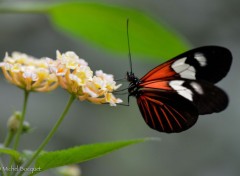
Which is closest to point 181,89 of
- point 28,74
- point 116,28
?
point 116,28

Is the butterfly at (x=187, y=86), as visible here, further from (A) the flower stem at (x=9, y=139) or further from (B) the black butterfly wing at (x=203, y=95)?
(A) the flower stem at (x=9, y=139)

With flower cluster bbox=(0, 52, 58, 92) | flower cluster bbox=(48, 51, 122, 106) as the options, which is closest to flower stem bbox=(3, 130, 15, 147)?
flower cluster bbox=(0, 52, 58, 92)

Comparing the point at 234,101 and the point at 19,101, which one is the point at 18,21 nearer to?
the point at 19,101

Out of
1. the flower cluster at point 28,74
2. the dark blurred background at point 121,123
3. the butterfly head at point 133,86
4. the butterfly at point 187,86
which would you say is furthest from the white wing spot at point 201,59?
the dark blurred background at point 121,123

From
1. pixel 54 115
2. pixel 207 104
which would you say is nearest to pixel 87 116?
pixel 54 115

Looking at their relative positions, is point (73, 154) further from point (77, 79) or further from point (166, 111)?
point (166, 111)

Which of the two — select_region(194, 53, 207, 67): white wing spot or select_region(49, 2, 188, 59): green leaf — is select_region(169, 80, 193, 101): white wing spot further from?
Result: select_region(49, 2, 188, 59): green leaf

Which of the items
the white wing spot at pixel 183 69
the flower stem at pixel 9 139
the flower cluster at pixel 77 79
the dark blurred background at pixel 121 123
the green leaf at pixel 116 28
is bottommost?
the flower stem at pixel 9 139
